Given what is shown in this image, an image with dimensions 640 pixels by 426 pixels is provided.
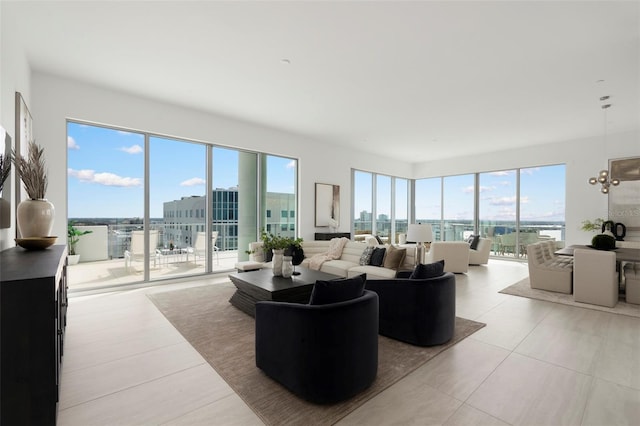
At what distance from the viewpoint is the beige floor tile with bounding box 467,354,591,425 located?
6.21 ft

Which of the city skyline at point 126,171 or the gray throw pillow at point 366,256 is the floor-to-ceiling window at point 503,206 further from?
the city skyline at point 126,171

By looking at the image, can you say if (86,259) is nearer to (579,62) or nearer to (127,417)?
(127,417)

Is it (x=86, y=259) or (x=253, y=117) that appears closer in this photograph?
(x=86, y=259)

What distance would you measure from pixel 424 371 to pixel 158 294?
4.04 m

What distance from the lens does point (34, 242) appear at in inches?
98.3

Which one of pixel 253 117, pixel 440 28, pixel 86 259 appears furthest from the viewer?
pixel 253 117

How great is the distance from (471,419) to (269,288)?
2.22 meters

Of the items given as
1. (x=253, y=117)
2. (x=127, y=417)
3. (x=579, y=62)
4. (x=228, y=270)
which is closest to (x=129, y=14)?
(x=253, y=117)

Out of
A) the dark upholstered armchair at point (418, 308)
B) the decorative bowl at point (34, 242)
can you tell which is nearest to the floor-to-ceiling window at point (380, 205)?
the dark upholstered armchair at point (418, 308)

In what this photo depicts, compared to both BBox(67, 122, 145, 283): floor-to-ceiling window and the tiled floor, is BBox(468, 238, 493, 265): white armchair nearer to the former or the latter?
the tiled floor

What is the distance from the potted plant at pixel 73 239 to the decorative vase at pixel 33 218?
8.28 ft

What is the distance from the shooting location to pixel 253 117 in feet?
19.6

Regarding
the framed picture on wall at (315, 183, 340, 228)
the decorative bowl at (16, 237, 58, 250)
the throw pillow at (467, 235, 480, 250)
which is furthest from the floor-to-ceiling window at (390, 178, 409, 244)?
the decorative bowl at (16, 237, 58, 250)

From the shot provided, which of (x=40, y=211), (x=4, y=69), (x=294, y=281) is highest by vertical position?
(x=4, y=69)
